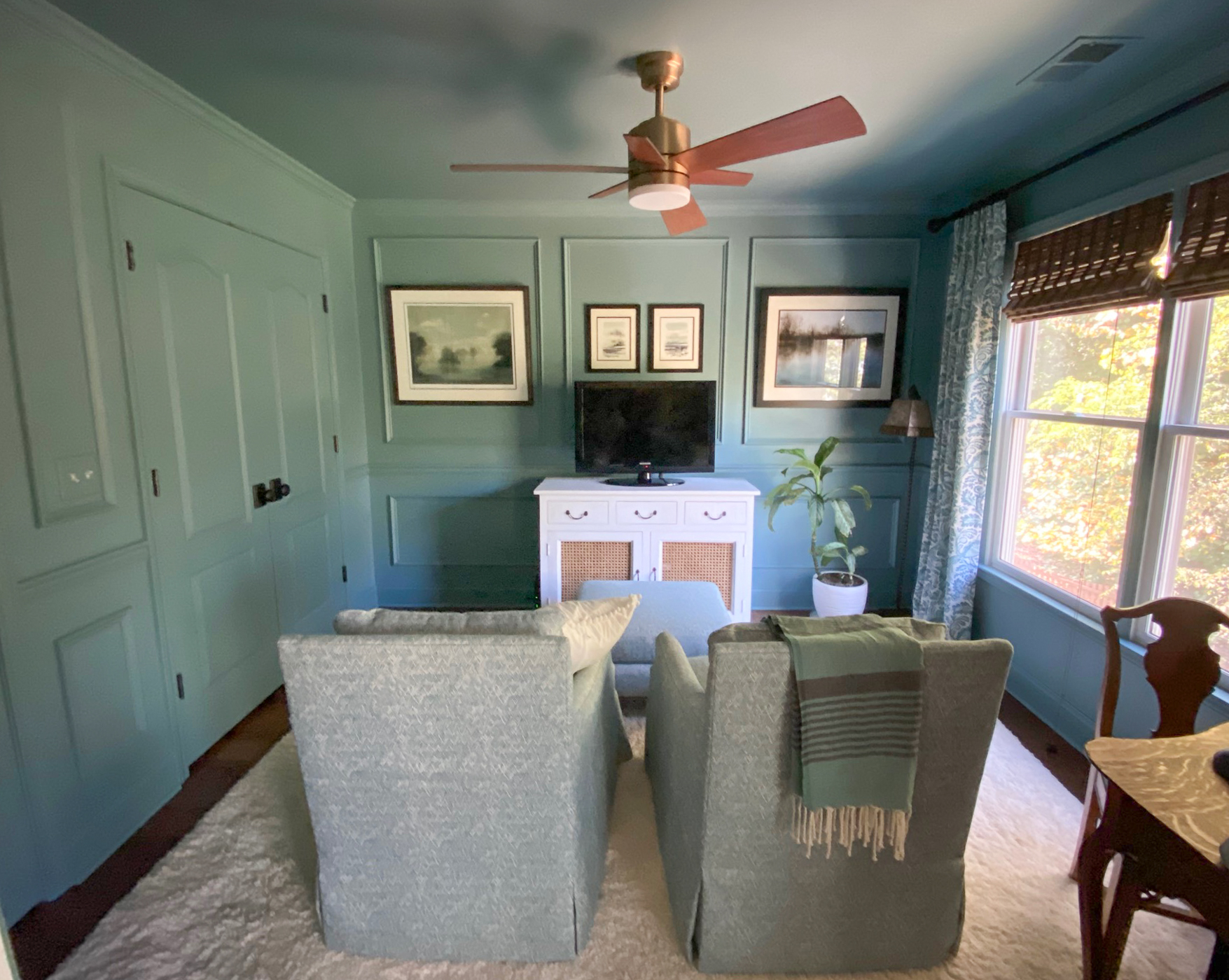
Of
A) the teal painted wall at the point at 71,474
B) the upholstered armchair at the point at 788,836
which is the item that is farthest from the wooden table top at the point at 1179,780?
the teal painted wall at the point at 71,474

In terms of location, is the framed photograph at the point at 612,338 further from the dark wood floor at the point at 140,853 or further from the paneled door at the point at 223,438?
the dark wood floor at the point at 140,853

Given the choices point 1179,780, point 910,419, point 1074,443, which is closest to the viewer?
point 1179,780

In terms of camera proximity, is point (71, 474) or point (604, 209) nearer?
point (71, 474)

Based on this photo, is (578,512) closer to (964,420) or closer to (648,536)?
(648,536)

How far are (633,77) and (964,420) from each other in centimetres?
223

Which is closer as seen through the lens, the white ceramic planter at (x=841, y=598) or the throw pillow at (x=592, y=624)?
the throw pillow at (x=592, y=624)

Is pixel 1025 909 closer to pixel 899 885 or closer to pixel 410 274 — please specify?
pixel 899 885

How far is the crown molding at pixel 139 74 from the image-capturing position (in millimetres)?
1670

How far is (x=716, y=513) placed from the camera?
3352 millimetres

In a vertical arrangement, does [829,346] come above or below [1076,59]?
below

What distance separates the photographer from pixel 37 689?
166cm

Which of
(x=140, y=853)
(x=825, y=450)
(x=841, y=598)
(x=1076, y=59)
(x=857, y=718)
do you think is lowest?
(x=140, y=853)

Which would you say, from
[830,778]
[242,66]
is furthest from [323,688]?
[242,66]

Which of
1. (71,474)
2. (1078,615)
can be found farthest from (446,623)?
(1078,615)
